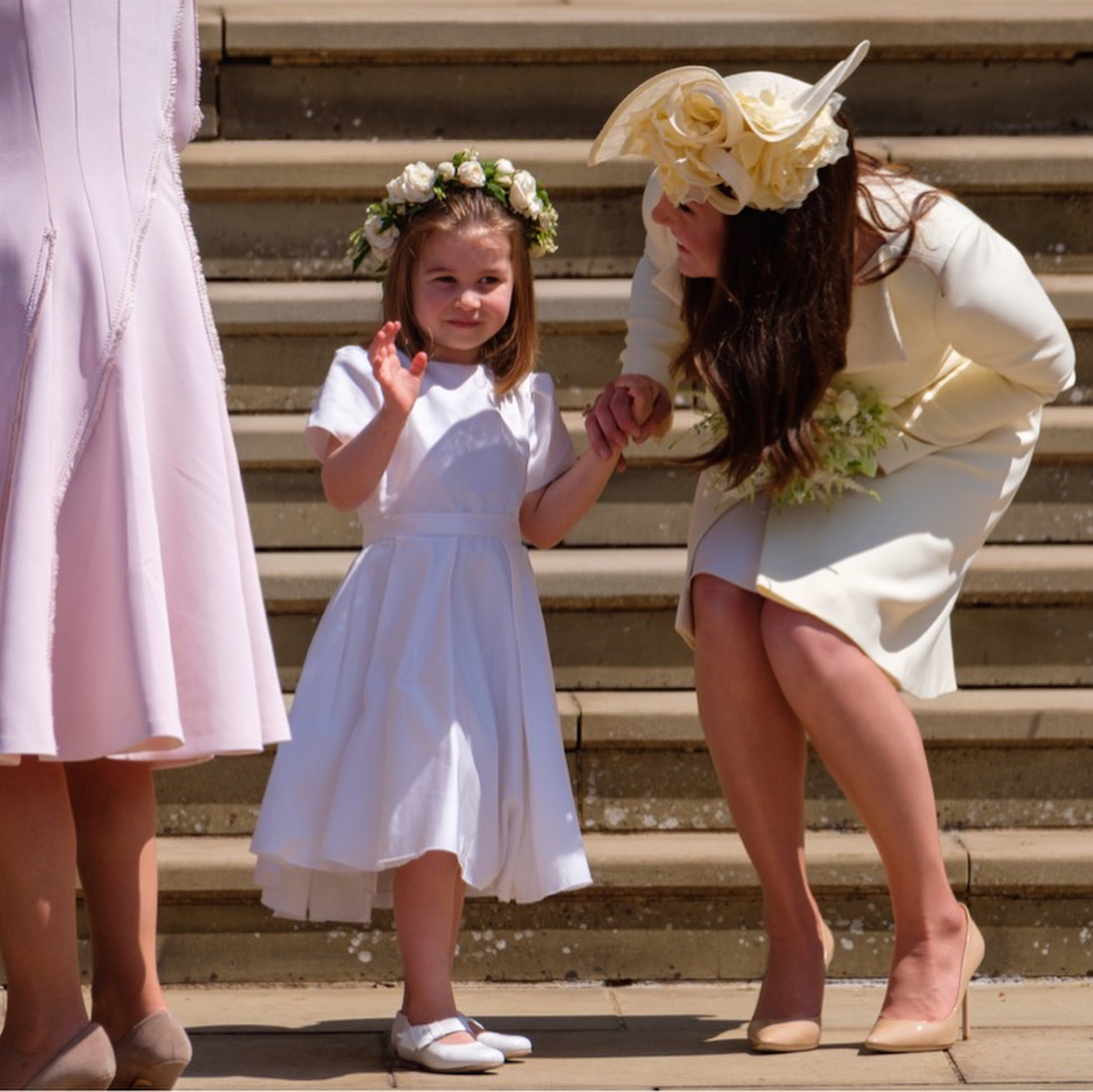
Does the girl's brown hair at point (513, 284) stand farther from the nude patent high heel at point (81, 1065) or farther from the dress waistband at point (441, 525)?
the nude patent high heel at point (81, 1065)

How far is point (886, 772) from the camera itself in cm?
299

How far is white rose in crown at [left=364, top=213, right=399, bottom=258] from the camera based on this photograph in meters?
3.25

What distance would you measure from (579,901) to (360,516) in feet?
2.70

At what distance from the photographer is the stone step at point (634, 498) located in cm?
401

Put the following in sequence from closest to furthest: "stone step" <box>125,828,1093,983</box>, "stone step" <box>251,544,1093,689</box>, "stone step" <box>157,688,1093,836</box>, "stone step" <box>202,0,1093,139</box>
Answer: "stone step" <box>125,828,1093,983</box>
"stone step" <box>157,688,1093,836</box>
"stone step" <box>251,544,1093,689</box>
"stone step" <box>202,0,1093,139</box>

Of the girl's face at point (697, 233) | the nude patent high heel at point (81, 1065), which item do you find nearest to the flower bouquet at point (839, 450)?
the girl's face at point (697, 233)

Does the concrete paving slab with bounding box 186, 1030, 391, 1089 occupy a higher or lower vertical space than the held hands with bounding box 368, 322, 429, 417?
lower

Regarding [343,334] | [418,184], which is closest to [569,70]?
[343,334]

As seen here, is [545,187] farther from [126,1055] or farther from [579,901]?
[126,1055]

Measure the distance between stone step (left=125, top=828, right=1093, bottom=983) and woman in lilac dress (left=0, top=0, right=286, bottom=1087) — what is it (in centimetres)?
98

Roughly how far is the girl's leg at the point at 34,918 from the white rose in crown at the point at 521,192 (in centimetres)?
125

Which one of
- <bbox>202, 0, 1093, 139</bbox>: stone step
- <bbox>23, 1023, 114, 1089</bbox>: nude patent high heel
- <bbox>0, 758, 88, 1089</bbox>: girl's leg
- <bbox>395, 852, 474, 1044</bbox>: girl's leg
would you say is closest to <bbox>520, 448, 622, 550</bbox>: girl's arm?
<bbox>395, 852, 474, 1044</bbox>: girl's leg

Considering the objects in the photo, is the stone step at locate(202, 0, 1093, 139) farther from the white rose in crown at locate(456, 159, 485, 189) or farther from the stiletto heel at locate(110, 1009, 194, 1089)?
the stiletto heel at locate(110, 1009, 194, 1089)

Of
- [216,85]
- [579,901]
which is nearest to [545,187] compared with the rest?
[216,85]
